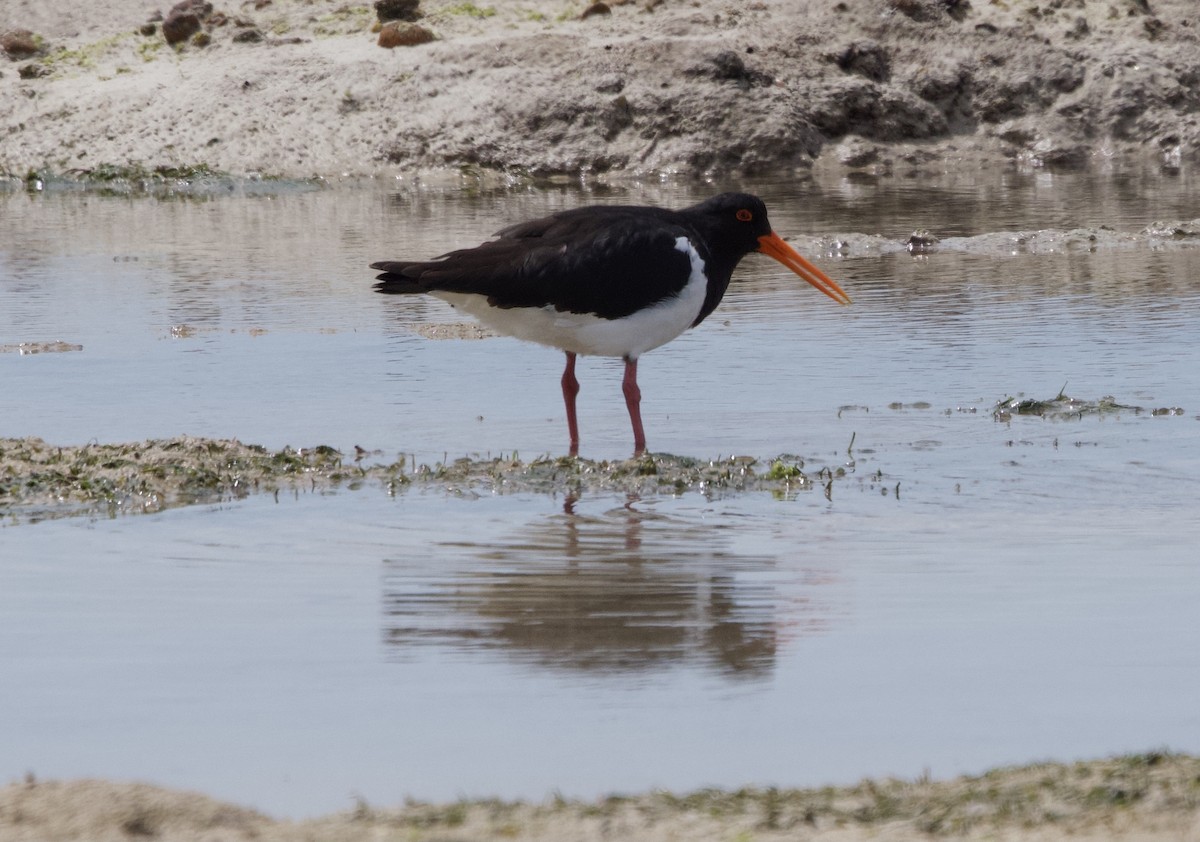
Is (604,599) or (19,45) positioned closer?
(604,599)

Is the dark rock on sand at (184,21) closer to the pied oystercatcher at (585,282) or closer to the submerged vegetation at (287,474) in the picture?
the pied oystercatcher at (585,282)

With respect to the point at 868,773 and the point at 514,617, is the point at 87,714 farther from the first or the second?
the point at 868,773

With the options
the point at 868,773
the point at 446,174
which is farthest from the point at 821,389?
the point at 446,174

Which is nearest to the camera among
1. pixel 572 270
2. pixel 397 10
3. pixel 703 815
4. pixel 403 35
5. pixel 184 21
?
pixel 703 815

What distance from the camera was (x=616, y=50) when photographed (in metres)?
21.4

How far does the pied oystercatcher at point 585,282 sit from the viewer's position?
7.68m

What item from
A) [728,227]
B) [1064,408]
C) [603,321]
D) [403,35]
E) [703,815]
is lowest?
[703,815]

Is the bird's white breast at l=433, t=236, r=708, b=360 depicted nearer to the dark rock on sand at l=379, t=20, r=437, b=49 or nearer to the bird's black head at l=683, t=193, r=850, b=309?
the bird's black head at l=683, t=193, r=850, b=309

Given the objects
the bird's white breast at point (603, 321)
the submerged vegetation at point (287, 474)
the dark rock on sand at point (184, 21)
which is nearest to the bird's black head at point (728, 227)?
the bird's white breast at point (603, 321)

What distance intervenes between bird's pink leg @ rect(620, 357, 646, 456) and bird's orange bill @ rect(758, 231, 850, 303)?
1094 mm

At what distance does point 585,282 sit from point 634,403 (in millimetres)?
608

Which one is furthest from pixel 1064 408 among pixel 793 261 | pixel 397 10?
pixel 397 10

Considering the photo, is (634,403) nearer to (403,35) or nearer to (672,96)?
(672,96)

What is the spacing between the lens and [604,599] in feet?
17.8
